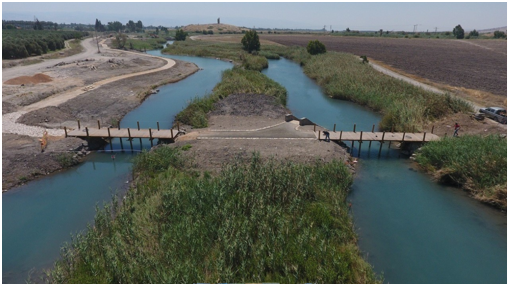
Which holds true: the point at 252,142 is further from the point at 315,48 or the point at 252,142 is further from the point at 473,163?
the point at 315,48

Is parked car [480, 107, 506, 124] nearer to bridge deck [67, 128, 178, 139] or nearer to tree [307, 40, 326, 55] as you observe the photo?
bridge deck [67, 128, 178, 139]


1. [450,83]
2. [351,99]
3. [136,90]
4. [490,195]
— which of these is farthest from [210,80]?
[490,195]

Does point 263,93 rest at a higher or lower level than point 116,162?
higher

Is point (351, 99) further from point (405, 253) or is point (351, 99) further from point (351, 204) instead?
point (405, 253)

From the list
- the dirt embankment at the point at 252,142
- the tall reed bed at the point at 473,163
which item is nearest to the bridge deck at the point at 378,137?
the dirt embankment at the point at 252,142

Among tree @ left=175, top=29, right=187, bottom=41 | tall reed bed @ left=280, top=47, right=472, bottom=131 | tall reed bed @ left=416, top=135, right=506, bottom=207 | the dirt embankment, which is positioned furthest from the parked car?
tree @ left=175, top=29, right=187, bottom=41

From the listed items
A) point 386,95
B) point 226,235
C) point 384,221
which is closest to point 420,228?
point 384,221

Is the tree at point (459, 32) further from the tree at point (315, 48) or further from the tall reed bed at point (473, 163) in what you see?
the tall reed bed at point (473, 163)
